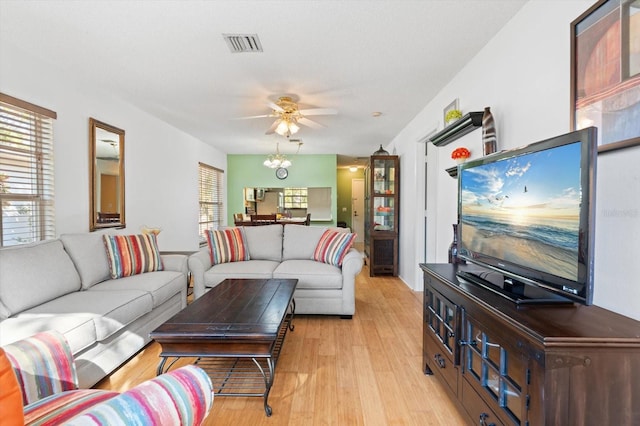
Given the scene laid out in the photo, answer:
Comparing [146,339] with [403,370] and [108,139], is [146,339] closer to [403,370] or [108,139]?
[403,370]

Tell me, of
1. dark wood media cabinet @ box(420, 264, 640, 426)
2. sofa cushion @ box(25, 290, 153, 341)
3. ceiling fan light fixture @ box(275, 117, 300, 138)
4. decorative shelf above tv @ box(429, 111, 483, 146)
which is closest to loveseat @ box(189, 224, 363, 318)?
sofa cushion @ box(25, 290, 153, 341)

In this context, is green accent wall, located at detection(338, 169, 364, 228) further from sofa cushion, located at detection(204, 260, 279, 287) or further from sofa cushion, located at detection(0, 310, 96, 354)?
sofa cushion, located at detection(0, 310, 96, 354)

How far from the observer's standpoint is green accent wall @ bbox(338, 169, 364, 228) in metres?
9.80

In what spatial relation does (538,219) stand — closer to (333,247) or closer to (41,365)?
(41,365)

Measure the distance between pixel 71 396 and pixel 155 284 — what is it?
1662 millimetres

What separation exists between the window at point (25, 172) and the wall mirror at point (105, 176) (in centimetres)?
45

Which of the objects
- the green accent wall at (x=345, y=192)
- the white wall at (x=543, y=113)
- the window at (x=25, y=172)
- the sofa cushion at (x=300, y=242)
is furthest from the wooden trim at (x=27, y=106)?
Result: the green accent wall at (x=345, y=192)

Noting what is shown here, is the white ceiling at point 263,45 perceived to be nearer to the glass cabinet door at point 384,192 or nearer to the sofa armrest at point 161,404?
the glass cabinet door at point 384,192

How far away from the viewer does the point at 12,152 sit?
8.03 ft

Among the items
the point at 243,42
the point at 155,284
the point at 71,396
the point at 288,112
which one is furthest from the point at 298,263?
the point at 71,396

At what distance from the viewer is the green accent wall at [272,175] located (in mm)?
7207

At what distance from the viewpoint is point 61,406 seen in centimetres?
105

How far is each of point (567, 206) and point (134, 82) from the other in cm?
364

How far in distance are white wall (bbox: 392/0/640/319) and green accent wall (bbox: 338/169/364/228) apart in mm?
6363
